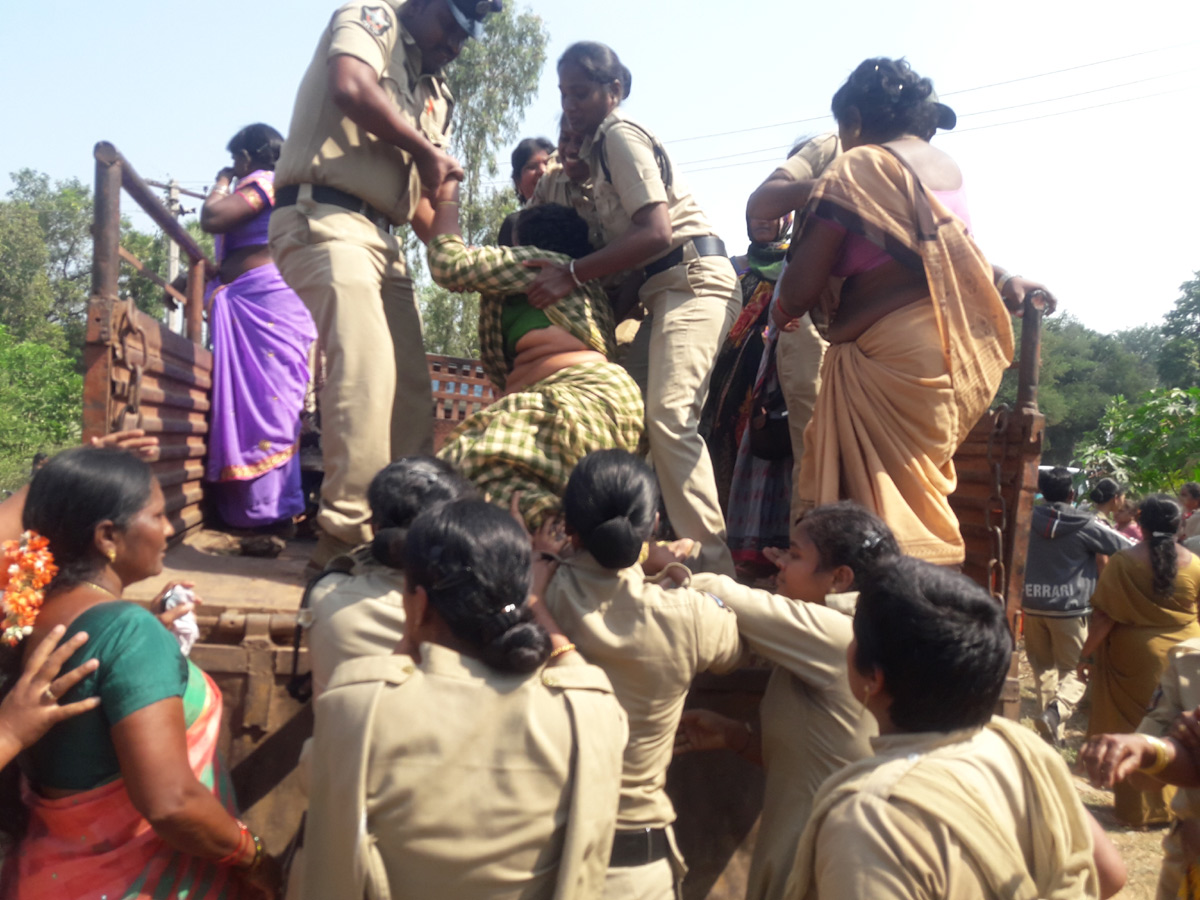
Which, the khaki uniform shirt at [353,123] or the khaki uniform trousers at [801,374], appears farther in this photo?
the khaki uniform trousers at [801,374]

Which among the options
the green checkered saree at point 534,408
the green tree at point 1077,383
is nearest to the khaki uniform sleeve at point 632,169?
the green checkered saree at point 534,408

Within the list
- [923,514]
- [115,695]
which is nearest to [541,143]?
[923,514]

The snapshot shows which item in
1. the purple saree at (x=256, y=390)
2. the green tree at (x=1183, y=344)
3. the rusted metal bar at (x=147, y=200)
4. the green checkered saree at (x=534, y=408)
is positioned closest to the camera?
the green checkered saree at (x=534, y=408)

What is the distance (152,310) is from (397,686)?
113 ft

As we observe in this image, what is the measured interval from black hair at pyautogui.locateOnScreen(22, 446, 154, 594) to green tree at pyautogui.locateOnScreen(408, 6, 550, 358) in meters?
15.0

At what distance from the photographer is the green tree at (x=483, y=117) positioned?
1644 cm

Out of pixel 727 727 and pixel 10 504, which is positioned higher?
pixel 10 504

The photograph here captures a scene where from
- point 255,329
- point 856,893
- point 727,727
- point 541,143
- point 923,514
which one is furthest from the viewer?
point 541,143

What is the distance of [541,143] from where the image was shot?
14.3 feet

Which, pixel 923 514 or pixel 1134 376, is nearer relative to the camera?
pixel 923 514

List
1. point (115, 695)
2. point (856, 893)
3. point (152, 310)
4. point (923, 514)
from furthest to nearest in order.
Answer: point (152, 310) < point (923, 514) < point (115, 695) < point (856, 893)

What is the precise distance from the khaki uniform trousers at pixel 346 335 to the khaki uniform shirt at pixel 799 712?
4.10 ft

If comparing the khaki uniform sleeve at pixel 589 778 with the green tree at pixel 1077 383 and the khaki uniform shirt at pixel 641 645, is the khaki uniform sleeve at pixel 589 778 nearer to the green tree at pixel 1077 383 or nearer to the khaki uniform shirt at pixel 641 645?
the khaki uniform shirt at pixel 641 645

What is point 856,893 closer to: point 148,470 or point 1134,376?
point 148,470
